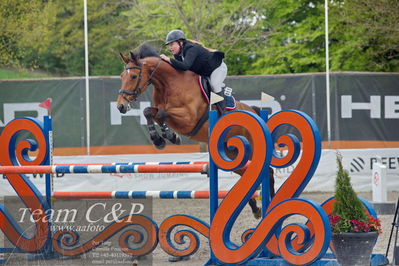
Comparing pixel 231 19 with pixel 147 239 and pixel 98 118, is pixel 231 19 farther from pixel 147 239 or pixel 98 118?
pixel 147 239

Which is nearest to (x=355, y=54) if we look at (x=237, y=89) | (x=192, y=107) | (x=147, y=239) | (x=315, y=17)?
(x=315, y=17)

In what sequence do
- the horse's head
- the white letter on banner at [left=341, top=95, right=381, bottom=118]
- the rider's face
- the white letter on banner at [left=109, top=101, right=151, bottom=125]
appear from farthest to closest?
the white letter on banner at [left=341, top=95, right=381, bottom=118] < the white letter on banner at [left=109, top=101, right=151, bottom=125] < the rider's face < the horse's head

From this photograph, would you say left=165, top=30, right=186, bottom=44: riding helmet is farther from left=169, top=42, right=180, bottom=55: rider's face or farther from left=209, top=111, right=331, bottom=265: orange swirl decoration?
left=209, top=111, right=331, bottom=265: orange swirl decoration

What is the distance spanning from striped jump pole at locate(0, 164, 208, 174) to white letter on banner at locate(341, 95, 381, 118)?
762 centimetres

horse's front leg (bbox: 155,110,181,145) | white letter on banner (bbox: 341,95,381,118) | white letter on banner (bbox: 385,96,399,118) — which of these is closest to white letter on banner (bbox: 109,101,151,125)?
white letter on banner (bbox: 341,95,381,118)

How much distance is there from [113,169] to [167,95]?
5.03 ft

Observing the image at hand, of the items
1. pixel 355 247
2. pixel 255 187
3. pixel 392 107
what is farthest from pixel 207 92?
pixel 392 107

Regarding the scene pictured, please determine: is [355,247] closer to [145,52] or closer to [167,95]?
[167,95]

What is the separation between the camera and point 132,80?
21.0 feet

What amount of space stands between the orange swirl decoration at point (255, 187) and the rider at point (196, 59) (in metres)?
1.71

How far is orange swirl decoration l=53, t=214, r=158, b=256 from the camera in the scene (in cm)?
583

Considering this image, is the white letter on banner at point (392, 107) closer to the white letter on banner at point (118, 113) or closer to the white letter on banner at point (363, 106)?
the white letter on banner at point (363, 106)

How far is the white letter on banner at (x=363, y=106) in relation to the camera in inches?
484

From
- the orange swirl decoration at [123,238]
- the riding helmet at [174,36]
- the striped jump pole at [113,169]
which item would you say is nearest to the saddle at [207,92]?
the riding helmet at [174,36]
